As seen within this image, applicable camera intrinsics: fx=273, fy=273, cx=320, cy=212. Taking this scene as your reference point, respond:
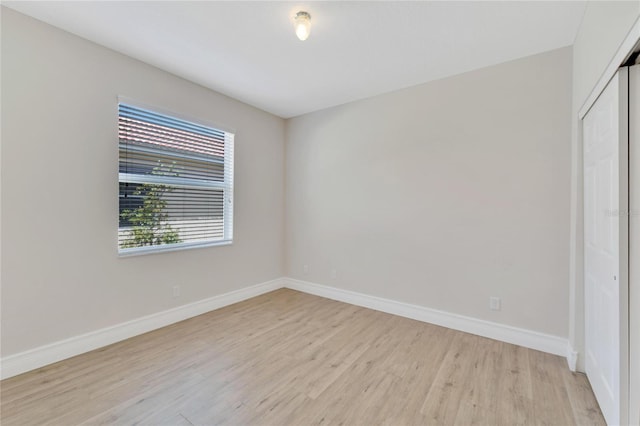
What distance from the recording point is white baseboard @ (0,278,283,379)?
6.74ft

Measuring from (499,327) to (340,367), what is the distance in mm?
1656

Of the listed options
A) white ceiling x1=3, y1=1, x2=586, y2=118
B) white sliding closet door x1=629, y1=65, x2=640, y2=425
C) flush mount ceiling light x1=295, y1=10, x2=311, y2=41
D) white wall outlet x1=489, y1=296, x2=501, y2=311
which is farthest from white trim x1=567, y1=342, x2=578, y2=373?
flush mount ceiling light x1=295, y1=10, x2=311, y2=41

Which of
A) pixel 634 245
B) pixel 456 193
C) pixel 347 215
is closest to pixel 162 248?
pixel 347 215

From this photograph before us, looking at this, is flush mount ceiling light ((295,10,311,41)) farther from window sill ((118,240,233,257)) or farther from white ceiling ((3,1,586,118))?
window sill ((118,240,233,257))

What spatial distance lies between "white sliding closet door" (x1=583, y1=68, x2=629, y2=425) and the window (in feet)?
11.7

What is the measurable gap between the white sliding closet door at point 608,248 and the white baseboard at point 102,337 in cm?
349

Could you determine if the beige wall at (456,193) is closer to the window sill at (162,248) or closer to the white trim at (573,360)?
the white trim at (573,360)

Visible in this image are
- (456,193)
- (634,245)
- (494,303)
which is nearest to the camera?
(634,245)

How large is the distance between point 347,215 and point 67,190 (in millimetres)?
2909

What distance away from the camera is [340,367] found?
2199 millimetres

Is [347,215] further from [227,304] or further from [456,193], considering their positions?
[227,304]

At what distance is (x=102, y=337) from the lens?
247cm

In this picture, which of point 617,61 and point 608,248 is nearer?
point 617,61

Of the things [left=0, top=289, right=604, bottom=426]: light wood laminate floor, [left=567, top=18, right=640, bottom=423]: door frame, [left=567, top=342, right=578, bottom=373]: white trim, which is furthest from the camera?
[left=567, top=342, right=578, bottom=373]: white trim
